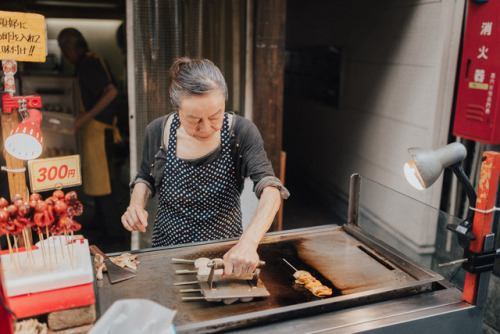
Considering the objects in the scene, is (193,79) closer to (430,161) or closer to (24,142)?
(24,142)

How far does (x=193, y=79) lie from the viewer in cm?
192

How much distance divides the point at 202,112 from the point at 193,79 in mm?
147

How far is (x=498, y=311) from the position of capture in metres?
3.74

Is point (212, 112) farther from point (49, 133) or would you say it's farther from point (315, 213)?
point (315, 213)

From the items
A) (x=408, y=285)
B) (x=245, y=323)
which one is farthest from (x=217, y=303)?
(x=408, y=285)

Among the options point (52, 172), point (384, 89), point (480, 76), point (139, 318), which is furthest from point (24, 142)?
point (384, 89)

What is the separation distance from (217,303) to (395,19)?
417 centimetres

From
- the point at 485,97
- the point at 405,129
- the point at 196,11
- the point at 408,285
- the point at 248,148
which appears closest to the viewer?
the point at 408,285

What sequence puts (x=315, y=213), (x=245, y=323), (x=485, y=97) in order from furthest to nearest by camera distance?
(x=315, y=213), (x=485, y=97), (x=245, y=323)

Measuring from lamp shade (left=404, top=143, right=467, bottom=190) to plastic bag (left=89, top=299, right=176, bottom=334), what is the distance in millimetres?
1085

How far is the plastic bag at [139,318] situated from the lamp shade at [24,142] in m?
0.63

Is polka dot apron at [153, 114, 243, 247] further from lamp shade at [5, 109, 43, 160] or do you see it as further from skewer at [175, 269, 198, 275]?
lamp shade at [5, 109, 43, 160]

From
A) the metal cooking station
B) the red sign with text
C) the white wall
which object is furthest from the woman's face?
the white wall

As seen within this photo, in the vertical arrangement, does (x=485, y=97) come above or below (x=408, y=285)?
above
